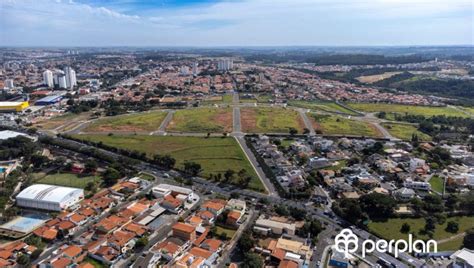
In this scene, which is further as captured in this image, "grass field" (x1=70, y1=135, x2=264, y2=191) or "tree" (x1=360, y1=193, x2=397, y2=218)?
"grass field" (x1=70, y1=135, x2=264, y2=191)

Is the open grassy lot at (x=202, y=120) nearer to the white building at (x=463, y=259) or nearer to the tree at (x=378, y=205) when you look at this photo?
the tree at (x=378, y=205)

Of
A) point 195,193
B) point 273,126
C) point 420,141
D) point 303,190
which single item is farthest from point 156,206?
point 420,141

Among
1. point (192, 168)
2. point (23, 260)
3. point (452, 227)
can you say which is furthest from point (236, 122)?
point (23, 260)

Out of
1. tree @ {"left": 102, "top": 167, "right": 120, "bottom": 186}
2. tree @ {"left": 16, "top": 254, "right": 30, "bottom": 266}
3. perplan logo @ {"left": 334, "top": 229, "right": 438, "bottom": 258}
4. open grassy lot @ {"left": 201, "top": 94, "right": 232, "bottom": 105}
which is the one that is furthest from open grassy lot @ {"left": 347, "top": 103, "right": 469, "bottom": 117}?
tree @ {"left": 16, "top": 254, "right": 30, "bottom": 266}

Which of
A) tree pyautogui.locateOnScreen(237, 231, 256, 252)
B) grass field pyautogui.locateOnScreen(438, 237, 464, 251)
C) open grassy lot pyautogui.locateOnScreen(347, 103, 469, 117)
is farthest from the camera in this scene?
open grassy lot pyautogui.locateOnScreen(347, 103, 469, 117)

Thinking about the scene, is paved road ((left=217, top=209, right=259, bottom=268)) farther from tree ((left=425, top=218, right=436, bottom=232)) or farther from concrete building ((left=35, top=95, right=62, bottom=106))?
concrete building ((left=35, top=95, right=62, bottom=106))

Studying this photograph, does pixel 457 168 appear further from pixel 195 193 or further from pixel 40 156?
pixel 40 156

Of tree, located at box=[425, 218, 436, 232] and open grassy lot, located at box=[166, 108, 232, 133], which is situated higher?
open grassy lot, located at box=[166, 108, 232, 133]
